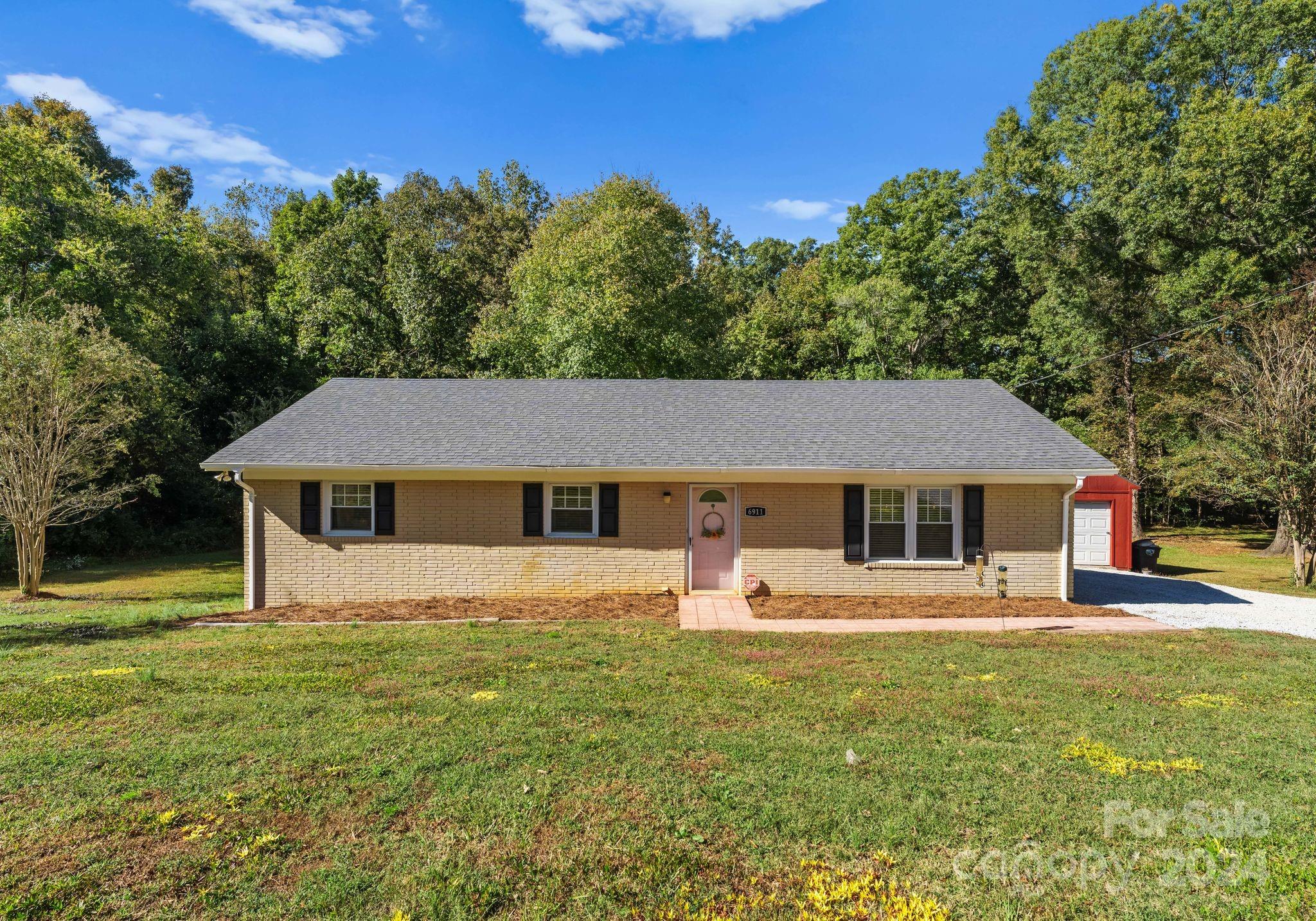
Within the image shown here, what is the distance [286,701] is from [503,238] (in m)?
30.8

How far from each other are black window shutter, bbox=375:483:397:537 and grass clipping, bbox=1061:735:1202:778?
1139cm

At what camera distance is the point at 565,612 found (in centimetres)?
1207

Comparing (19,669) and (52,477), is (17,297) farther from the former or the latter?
(19,669)

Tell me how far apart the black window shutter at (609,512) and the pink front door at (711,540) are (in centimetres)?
143

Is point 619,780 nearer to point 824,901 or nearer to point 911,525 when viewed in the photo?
point 824,901

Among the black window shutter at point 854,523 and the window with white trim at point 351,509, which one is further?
the window with white trim at point 351,509

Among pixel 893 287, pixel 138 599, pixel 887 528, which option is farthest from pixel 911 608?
pixel 893 287

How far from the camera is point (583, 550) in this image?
13.4 meters

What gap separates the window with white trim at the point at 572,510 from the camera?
44.4 ft

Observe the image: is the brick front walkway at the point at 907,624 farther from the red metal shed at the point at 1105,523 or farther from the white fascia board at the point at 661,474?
the red metal shed at the point at 1105,523

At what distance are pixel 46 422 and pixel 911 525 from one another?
17.8 meters

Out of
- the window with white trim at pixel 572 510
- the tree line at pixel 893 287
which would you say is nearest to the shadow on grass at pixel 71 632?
the tree line at pixel 893 287

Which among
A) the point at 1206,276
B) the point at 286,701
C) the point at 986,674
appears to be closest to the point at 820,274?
the point at 1206,276

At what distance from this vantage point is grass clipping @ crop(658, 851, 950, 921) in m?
3.63
